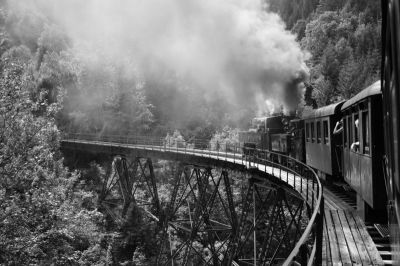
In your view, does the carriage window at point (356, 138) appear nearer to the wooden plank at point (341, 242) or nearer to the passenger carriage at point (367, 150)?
the passenger carriage at point (367, 150)

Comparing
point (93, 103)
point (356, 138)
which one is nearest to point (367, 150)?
point (356, 138)

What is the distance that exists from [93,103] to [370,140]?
1190 inches

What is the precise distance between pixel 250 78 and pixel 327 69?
1334 inches

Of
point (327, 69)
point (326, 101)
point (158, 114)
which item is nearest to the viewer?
point (158, 114)

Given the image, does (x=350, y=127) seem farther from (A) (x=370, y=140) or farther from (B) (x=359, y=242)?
(B) (x=359, y=242)

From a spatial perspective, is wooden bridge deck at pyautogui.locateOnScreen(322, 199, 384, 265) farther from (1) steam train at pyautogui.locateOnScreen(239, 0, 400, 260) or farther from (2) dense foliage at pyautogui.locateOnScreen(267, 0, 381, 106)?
(2) dense foliage at pyautogui.locateOnScreen(267, 0, 381, 106)

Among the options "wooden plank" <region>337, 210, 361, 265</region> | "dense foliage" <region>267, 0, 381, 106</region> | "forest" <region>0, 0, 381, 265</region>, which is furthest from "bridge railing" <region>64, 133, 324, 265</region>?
"dense foliage" <region>267, 0, 381, 106</region>

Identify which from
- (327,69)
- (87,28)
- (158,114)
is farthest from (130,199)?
(327,69)

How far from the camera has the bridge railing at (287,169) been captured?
4.71 m

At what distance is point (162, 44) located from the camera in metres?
48.9

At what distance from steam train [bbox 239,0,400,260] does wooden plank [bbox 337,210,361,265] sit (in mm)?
349

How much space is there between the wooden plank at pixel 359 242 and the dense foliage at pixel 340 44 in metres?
38.6

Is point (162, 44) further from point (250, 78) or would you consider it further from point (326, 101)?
point (250, 78)

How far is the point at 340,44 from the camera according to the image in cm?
5847
